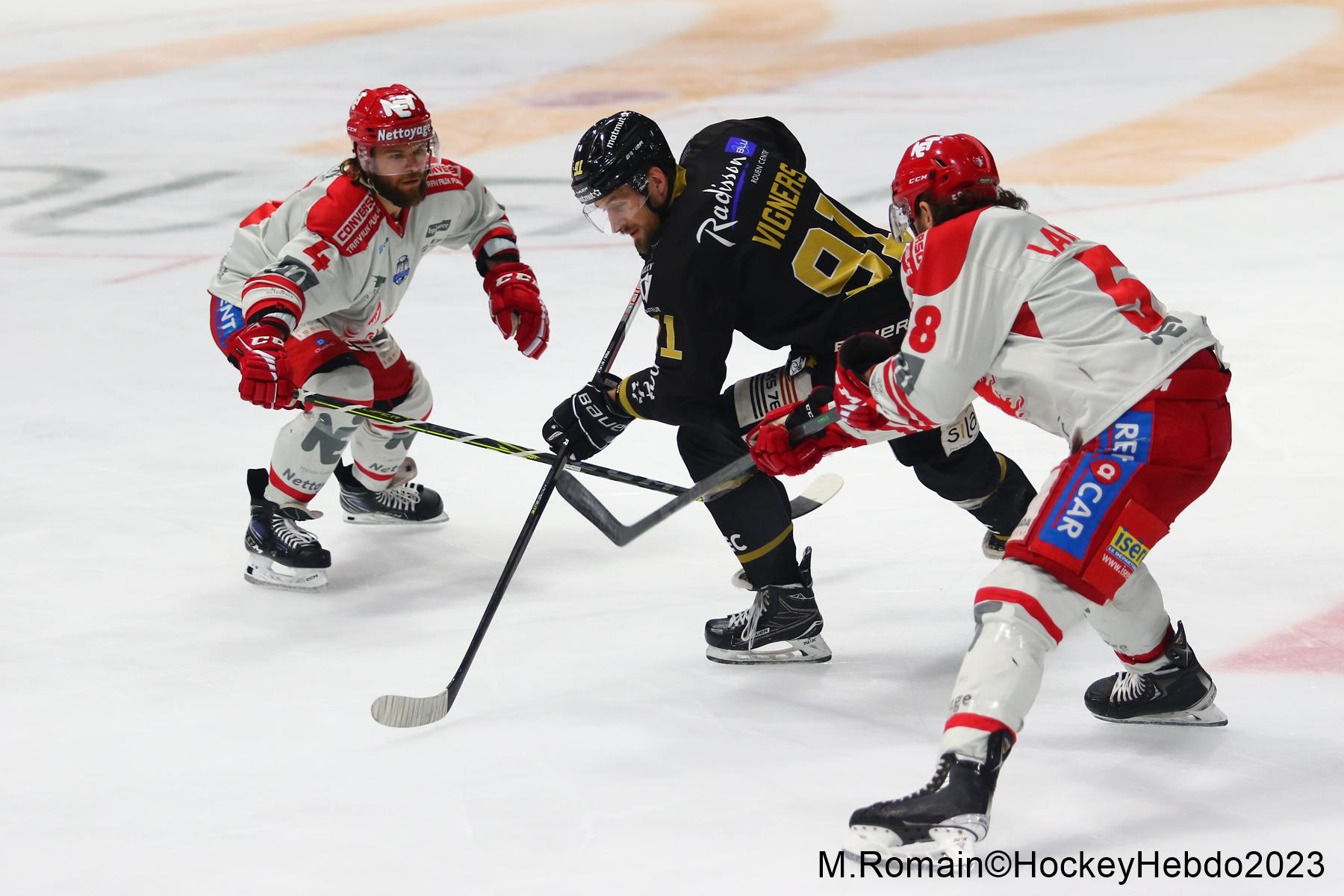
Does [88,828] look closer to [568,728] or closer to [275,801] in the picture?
[275,801]

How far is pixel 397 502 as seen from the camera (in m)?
3.80

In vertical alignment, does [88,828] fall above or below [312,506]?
below

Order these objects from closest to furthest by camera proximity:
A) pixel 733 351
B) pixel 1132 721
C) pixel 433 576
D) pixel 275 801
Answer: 1. pixel 275 801
2. pixel 1132 721
3. pixel 433 576
4. pixel 733 351

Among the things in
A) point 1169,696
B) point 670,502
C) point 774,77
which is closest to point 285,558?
point 670,502

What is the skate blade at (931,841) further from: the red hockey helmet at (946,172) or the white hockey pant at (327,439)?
the white hockey pant at (327,439)

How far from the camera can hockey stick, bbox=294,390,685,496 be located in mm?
3131

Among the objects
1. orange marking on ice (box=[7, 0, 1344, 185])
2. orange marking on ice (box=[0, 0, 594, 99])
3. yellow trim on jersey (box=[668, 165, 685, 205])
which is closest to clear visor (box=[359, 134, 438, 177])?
yellow trim on jersey (box=[668, 165, 685, 205])

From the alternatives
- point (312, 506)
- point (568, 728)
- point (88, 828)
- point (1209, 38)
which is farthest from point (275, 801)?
point (1209, 38)

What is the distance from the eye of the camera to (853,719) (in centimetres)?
268

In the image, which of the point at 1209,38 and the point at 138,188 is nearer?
the point at 138,188

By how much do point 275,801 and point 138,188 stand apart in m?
4.64

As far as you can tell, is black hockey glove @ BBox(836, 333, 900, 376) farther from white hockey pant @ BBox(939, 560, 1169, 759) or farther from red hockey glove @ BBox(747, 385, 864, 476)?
white hockey pant @ BBox(939, 560, 1169, 759)

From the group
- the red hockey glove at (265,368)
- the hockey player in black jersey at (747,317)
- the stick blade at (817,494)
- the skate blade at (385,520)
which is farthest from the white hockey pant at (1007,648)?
the skate blade at (385,520)

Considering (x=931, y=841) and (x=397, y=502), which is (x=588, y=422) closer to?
(x=397, y=502)
